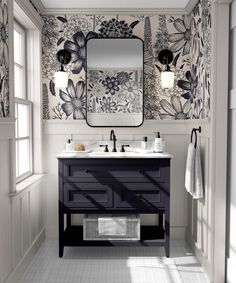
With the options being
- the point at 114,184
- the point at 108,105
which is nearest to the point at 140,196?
the point at 114,184

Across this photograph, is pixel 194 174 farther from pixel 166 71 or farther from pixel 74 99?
pixel 74 99

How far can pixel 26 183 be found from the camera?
3445 millimetres

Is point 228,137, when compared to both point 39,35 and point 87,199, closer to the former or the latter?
point 87,199

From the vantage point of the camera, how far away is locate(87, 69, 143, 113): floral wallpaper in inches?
162

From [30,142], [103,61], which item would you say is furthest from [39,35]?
[30,142]

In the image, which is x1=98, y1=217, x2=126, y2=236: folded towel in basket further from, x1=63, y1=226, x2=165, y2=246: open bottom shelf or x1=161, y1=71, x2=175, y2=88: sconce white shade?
x1=161, y1=71, x2=175, y2=88: sconce white shade

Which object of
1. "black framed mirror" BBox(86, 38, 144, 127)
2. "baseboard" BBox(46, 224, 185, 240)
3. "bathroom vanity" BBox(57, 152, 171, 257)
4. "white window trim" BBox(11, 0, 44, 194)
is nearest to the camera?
"bathroom vanity" BBox(57, 152, 171, 257)

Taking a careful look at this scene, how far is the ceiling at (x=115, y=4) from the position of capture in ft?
12.6

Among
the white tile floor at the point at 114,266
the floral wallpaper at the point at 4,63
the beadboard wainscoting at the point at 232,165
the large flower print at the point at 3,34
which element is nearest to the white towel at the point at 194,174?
the beadboard wainscoting at the point at 232,165

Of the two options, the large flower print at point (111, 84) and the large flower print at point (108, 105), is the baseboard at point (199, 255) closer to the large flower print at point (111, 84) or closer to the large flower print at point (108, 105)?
the large flower print at point (108, 105)

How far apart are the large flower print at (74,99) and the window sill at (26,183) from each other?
30.3 inches

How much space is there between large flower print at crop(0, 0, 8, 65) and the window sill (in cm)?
100

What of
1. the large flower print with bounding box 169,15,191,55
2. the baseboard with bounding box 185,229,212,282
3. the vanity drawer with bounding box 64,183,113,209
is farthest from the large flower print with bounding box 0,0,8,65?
the baseboard with bounding box 185,229,212,282

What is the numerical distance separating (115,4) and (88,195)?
1.95 metres
